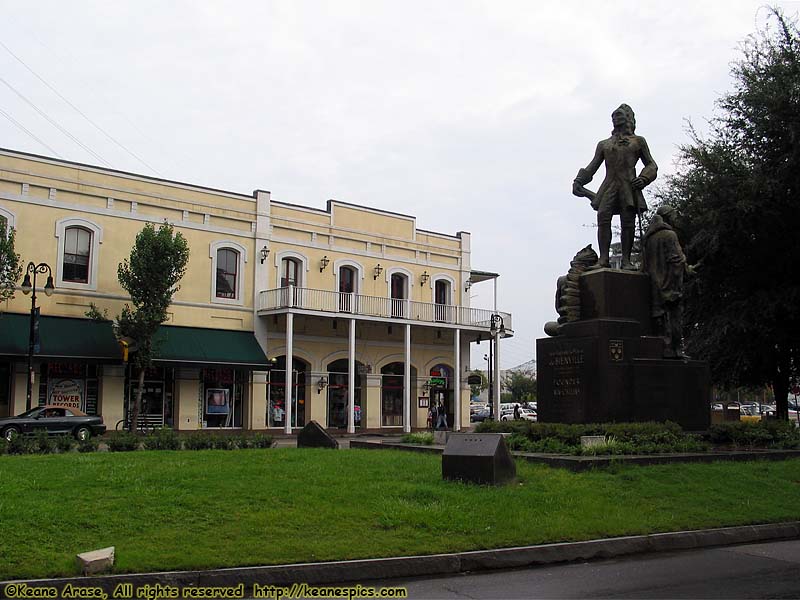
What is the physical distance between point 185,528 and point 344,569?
1.91 m

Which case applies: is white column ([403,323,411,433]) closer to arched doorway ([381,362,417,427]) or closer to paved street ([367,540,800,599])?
arched doorway ([381,362,417,427])

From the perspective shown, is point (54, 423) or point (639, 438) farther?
point (54, 423)

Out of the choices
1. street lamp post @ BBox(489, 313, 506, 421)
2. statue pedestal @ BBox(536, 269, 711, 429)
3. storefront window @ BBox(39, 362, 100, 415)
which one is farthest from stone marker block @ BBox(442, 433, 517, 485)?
street lamp post @ BBox(489, 313, 506, 421)

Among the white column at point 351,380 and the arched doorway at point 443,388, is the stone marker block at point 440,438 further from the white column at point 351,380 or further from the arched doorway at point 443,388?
the arched doorway at point 443,388

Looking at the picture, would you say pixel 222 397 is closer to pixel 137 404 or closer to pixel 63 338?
pixel 137 404

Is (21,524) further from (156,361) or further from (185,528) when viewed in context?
(156,361)

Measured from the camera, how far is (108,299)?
110 ft

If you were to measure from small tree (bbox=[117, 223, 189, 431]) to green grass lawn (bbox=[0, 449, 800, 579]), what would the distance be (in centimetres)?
1831

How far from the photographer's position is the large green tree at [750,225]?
25.4 metres

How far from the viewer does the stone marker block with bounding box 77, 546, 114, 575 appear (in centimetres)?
709

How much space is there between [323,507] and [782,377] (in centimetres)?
2498

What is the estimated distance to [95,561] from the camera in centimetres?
713


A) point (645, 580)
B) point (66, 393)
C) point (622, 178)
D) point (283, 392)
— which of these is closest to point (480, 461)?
point (645, 580)

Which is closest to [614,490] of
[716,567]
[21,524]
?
[716,567]
